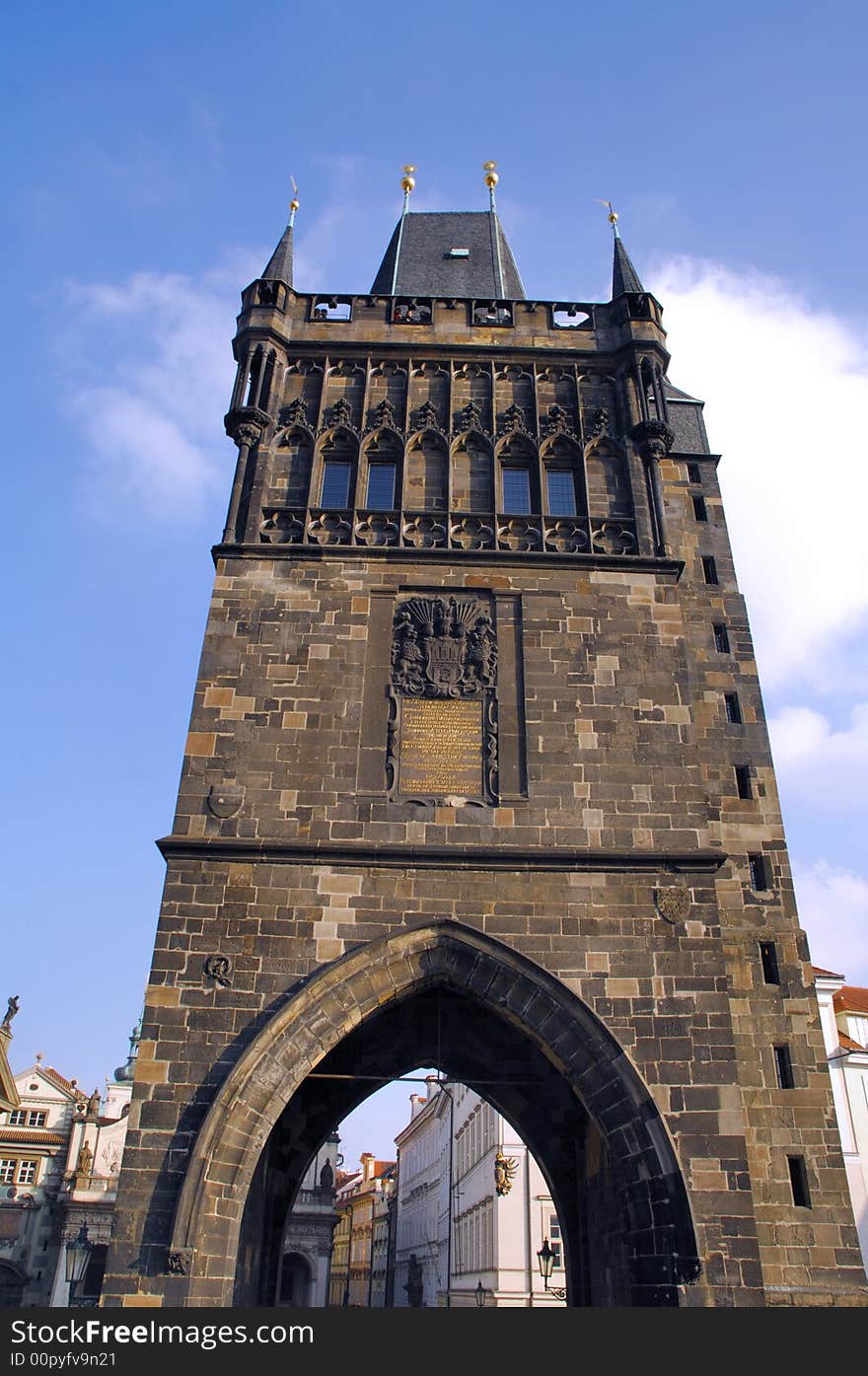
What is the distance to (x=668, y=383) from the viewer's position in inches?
669

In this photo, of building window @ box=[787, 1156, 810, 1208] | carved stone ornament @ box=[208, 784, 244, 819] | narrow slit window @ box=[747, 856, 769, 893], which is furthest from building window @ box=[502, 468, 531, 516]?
building window @ box=[787, 1156, 810, 1208]

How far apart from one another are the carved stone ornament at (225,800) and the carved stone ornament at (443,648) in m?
2.15

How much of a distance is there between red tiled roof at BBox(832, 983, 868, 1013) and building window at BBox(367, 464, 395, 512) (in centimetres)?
2190

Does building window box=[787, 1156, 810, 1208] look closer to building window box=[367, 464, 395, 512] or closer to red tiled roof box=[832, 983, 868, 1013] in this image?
building window box=[367, 464, 395, 512]

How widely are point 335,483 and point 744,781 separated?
21.5 feet

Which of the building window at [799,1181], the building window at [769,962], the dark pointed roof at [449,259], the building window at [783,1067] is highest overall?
the dark pointed roof at [449,259]

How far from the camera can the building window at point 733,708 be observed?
13.2m

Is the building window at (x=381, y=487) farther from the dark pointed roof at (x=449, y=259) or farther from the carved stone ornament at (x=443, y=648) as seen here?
the dark pointed roof at (x=449, y=259)

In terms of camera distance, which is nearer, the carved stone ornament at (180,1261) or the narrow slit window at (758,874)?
the carved stone ornament at (180,1261)

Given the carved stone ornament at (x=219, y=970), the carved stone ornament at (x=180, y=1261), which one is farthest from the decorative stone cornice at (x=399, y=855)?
the carved stone ornament at (x=180, y=1261)

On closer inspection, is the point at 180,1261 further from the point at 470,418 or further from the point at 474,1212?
the point at 474,1212

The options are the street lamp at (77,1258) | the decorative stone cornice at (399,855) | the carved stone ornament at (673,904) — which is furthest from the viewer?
the street lamp at (77,1258)

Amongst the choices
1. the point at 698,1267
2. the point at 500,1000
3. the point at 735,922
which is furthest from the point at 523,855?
the point at 698,1267

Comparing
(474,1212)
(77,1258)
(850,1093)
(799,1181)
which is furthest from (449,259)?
(77,1258)
